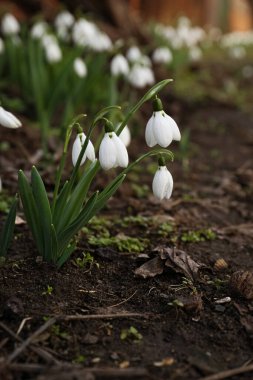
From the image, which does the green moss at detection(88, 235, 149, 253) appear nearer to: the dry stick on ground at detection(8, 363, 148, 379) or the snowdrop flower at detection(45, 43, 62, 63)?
the dry stick on ground at detection(8, 363, 148, 379)

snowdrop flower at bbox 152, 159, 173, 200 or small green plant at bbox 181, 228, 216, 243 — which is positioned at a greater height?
snowdrop flower at bbox 152, 159, 173, 200

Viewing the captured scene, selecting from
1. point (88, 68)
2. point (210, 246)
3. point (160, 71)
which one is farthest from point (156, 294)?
point (160, 71)

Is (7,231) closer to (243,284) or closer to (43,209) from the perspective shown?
(43,209)

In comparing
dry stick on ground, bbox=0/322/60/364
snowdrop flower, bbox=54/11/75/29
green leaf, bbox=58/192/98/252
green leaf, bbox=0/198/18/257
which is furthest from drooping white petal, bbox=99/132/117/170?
snowdrop flower, bbox=54/11/75/29

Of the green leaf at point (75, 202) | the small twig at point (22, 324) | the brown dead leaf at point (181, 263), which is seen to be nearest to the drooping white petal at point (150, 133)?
the green leaf at point (75, 202)

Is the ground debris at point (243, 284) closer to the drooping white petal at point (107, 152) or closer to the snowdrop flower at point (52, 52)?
the drooping white petal at point (107, 152)

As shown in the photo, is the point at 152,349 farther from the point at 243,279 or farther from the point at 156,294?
the point at 243,279

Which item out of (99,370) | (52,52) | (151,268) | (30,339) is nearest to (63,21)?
(52,52)
